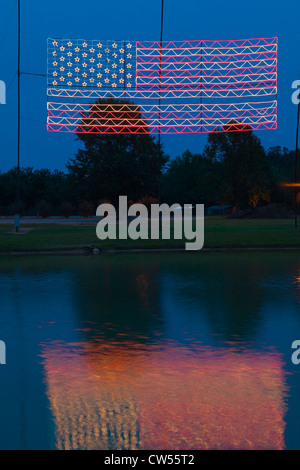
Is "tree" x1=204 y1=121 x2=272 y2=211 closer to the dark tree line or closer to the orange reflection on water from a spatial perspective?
the dark tree line

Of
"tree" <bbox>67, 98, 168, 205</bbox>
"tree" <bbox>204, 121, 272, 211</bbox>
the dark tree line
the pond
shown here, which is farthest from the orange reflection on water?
"tree" <bbox>204, 121, 272, 211</bbox>

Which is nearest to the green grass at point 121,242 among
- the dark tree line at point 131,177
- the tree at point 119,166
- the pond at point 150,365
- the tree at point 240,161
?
the pond at point 150,365

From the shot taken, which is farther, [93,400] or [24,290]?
[24,290]

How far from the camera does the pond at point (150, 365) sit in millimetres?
5934

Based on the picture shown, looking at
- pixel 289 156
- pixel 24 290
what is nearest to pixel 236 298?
pixel 24 290

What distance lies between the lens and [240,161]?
91.9 m

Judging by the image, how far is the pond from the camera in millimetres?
5934

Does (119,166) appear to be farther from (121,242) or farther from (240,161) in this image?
(121,242)

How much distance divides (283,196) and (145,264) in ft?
246

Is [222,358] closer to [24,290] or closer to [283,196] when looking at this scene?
[24,290]

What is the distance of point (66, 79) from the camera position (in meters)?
39.0

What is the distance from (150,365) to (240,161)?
85.2 m

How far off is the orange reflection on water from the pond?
13mm

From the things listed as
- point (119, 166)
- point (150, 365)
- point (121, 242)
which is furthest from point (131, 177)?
point (150, 365)
